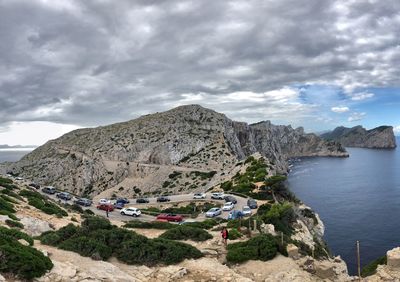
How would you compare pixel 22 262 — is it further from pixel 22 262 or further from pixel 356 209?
pixel 356 209

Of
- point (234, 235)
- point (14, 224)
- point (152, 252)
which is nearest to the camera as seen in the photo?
point (152, 252)

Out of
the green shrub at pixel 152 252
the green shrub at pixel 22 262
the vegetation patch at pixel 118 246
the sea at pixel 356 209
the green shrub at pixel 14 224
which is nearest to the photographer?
the green shrub at pixel 22 262

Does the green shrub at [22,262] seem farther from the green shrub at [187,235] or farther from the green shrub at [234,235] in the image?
the green shrub at [234,235]

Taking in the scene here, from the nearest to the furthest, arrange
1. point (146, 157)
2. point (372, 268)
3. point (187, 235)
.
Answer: point (187, 235) < point (372, 268) < point (146, 157)

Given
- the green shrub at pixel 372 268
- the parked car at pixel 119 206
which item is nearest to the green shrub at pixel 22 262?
the green shrub at pixel 372 268

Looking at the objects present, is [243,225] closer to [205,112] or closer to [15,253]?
[15,253]

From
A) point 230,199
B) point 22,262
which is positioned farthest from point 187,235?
point 230,199
